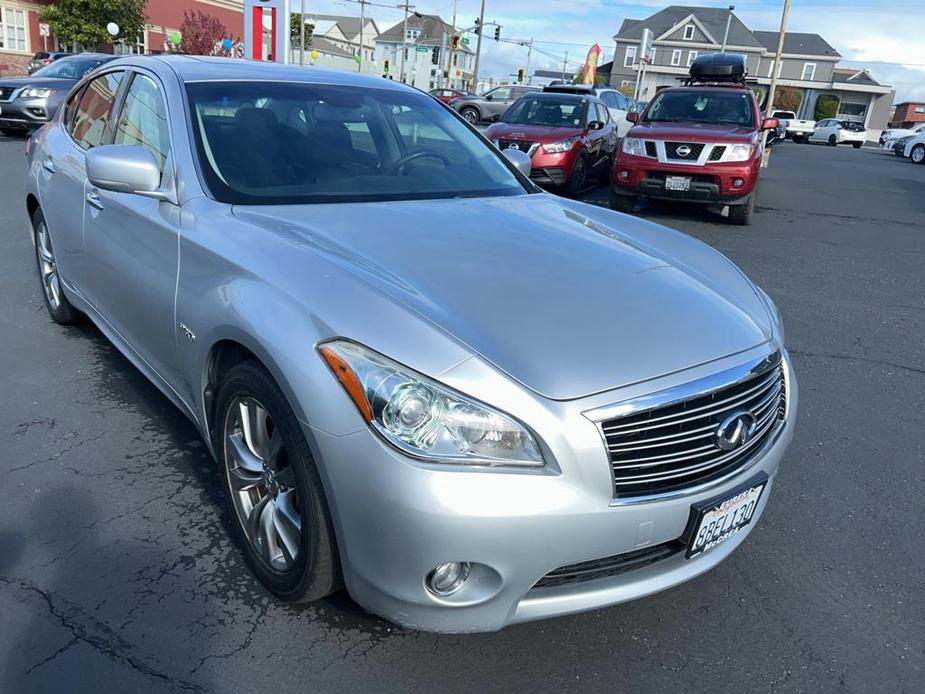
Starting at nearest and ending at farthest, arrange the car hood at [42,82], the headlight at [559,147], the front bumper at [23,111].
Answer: the headlight at [559,147]
the front bumper at [23,111]
the car hood at [42,82]

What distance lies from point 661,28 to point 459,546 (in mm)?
81814

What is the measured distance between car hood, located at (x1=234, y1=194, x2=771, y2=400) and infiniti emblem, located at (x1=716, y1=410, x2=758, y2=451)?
187mm

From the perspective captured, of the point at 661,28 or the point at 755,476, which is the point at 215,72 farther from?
the point at 661,28

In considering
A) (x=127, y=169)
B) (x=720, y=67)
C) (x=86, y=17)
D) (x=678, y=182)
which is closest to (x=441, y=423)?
(x=127, y=169)

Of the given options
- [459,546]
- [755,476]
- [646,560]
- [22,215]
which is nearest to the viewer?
[459,546]

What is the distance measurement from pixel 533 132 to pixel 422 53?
248 ft

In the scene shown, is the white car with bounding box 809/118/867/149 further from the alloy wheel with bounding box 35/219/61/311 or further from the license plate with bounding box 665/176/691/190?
the alloy wheel with bounding box 35/219/61/311

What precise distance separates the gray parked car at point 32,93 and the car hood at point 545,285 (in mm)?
12518

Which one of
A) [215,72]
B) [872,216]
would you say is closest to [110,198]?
[215,72]

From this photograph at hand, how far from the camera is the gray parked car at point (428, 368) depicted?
189 centimetres

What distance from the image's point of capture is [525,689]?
84.2 inches

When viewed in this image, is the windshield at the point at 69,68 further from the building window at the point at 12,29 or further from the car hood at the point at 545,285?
the building window at the point at 12,29

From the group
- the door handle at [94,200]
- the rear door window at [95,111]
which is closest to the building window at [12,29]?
the rear door window at [95,111]

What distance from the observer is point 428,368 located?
6.27ft
